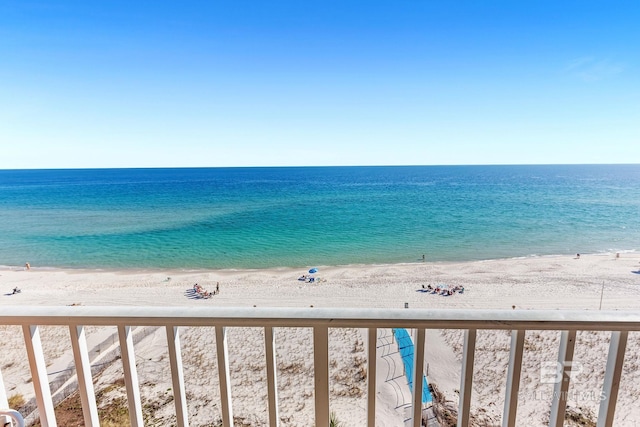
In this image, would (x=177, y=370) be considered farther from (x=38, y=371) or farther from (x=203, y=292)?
(x=203, y=292)

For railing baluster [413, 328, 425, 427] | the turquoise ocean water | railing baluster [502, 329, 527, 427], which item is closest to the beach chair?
railing baluster [413, 328, 425, 427]

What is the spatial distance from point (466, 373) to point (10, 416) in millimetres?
1735

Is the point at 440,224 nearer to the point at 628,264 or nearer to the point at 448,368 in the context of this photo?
the point at 628,264

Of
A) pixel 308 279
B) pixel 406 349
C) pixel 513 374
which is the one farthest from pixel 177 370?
pixel 308 279

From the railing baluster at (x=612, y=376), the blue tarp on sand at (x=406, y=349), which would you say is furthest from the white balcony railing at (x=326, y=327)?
the blue tarp on sand at (x=406, y=349)

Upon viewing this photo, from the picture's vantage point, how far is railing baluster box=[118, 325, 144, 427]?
1.12m

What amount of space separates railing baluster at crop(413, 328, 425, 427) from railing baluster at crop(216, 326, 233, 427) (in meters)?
0.71

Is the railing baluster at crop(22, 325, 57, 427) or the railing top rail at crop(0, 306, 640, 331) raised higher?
the railing top rail at crop(0, 306, 640, 331)

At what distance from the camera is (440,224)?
25.1m

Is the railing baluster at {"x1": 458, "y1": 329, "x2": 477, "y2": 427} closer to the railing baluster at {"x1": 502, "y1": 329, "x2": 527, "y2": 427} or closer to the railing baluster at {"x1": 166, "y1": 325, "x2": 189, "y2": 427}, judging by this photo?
the railing baluster at {"x1": 502, "y1": 329, "x2": 527, "y2": 427}

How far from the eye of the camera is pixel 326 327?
3.48ft

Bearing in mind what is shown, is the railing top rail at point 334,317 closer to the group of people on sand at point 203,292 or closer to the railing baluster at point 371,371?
the railing baluster at point 371,371

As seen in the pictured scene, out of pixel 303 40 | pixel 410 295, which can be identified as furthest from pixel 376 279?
A: pixel 303 40

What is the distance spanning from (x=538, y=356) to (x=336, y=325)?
7309mm
